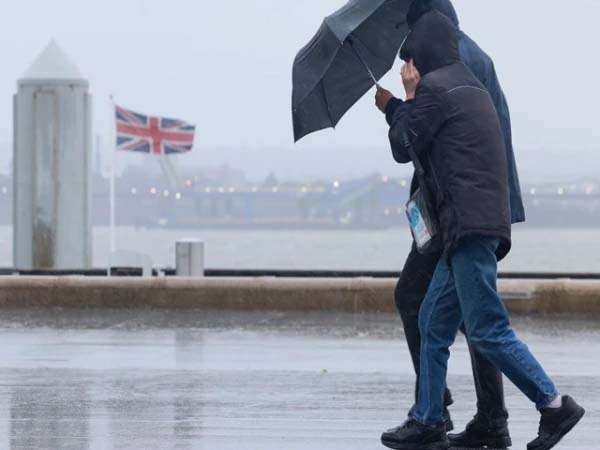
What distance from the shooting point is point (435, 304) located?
23.1 feet

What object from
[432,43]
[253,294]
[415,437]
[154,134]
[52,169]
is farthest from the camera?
[154,134]

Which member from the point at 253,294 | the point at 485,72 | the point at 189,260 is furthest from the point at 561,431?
the point at 189,260

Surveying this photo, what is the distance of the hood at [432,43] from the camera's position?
6969 mm

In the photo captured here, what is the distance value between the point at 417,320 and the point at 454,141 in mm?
913

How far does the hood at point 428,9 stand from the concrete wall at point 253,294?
660cm

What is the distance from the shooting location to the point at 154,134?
23859mm

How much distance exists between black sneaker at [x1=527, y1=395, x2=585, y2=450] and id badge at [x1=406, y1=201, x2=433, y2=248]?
85 cm

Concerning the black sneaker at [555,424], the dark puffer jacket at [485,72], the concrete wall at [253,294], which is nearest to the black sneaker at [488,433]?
the black sneaker at [555,424]

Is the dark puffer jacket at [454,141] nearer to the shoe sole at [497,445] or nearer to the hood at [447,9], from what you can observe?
the hood at [447,9]

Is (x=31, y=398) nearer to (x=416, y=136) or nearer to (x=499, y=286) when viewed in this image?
(x=416, y=136)

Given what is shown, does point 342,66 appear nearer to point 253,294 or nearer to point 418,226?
point 418,226

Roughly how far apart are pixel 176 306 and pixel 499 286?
2724mm

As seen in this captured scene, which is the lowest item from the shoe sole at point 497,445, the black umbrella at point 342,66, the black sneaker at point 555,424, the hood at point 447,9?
the shoe sole at point 497,445

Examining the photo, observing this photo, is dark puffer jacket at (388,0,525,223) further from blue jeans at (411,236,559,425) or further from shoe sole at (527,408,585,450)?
shoe sole at (527,408,585,450)
